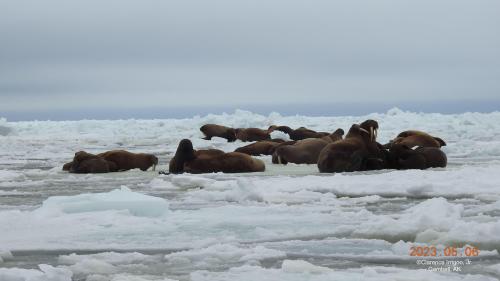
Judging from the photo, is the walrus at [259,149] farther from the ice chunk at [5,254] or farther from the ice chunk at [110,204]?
the ice chunk at [5,254]

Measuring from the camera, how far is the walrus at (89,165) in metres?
12.2

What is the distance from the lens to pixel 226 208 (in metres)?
6.55

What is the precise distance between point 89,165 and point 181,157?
1.74 meters

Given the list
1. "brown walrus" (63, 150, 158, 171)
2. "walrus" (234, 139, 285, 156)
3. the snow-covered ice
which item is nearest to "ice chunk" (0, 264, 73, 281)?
the snow-covered ice

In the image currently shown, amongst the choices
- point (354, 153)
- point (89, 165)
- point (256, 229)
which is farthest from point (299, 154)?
point (256, 229)

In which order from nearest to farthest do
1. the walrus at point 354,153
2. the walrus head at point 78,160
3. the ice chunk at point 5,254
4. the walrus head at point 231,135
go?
the ice chunk at point 5,254 → the walrus at point 354,153 → the walrus head at point 78,160 → the walrus head at point 231,135

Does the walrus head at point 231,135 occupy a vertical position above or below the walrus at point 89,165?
above

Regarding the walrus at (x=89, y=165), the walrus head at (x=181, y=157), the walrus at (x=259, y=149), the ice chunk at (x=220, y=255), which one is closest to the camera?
the ice chunk at (x=220, y=255)

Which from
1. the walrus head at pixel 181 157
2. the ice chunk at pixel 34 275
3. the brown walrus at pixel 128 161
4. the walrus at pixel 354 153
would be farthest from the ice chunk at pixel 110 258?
the brown walrus at pixel 128 161

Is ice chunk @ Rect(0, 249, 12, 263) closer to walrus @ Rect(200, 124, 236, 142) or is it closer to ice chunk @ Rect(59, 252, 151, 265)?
ice chunk @ Rect(59, 252, 151, 265)

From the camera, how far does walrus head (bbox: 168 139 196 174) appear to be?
37.3ft

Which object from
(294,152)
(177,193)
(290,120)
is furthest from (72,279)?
(290,120)

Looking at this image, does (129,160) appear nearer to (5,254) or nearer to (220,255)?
(5,254)

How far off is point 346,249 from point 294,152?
8986 millimetres
